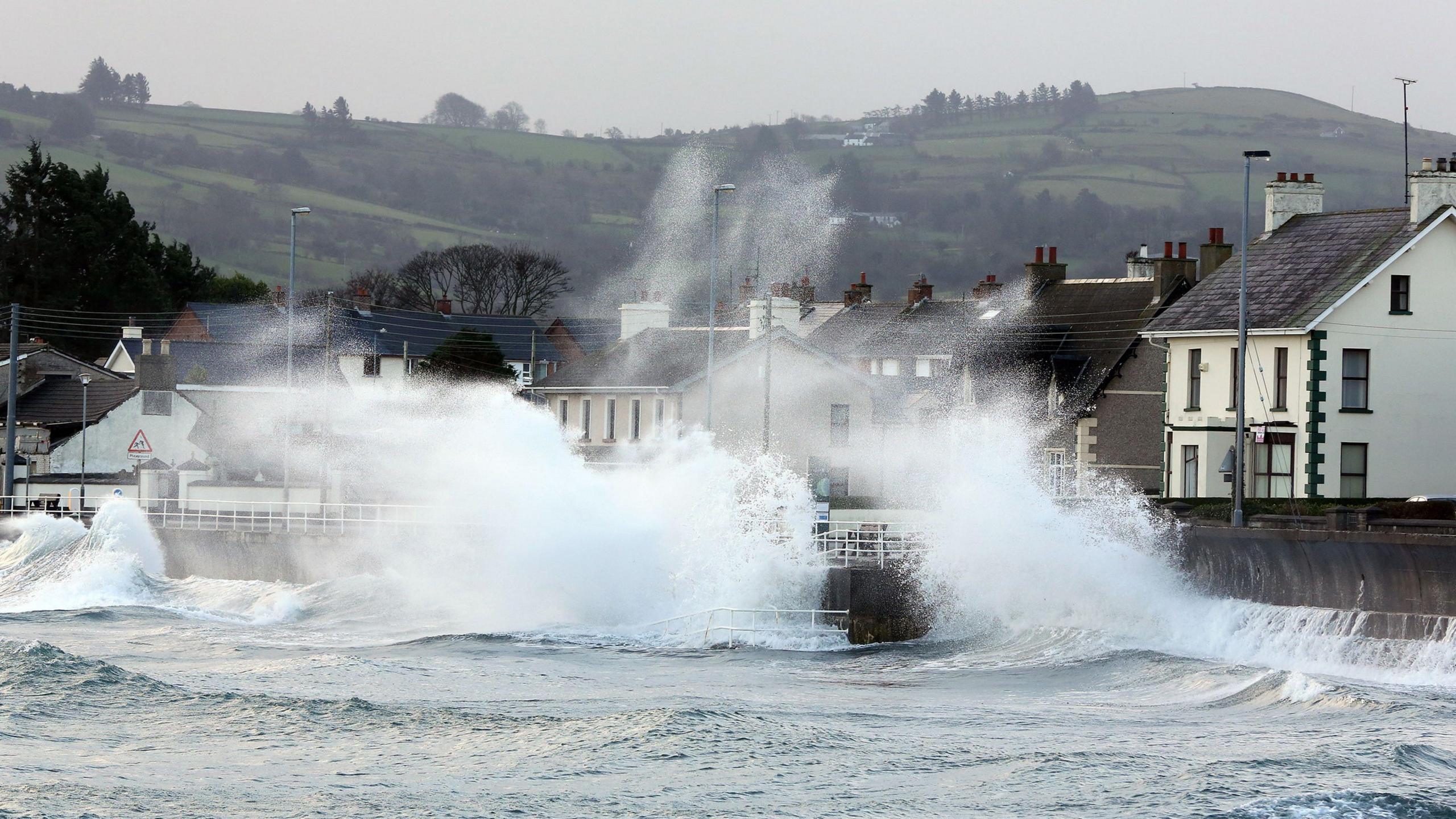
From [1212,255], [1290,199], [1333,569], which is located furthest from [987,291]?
[1333,569]

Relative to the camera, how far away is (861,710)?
90.4 feet

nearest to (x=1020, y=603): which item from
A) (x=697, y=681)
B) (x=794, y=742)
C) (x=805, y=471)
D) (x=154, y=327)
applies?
(x=697, y=681)

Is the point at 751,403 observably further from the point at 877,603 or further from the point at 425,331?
the point at 425,331

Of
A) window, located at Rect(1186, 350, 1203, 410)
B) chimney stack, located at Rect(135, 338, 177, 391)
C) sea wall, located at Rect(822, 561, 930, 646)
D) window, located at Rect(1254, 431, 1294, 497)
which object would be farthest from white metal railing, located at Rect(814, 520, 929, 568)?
chimney stack, located at Rect(135, 338, 177, 391)

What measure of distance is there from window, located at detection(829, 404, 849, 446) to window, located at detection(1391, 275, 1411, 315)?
2225cm

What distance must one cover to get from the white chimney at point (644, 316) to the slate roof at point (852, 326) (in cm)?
557

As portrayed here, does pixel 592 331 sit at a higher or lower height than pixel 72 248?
lower

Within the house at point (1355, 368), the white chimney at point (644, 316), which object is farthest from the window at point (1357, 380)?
the white chimney at point (644, 316)

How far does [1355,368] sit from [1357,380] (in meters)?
0.27

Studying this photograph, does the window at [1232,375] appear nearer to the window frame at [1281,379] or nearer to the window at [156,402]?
the window frame at [1281,379]

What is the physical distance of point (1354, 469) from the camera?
1668 inches

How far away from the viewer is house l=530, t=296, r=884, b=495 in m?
60.2

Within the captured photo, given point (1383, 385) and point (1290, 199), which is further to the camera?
point (1290, 199)

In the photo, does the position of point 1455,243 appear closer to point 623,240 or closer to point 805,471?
point 805,471
